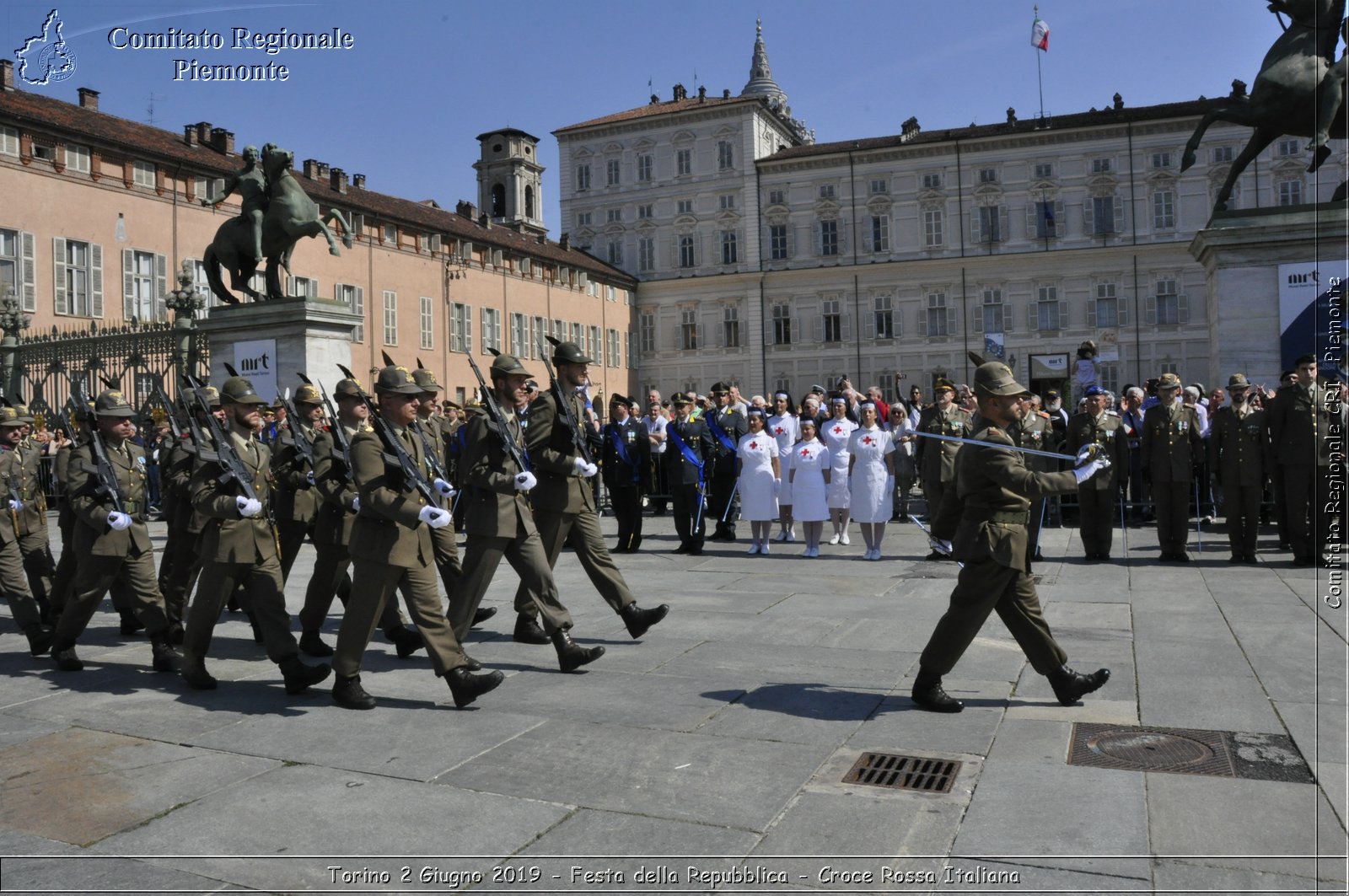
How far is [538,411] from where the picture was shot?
25.1 feet

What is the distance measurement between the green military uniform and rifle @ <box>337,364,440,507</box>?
3549 mm

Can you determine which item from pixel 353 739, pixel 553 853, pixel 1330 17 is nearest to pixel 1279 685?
pixel 553 853

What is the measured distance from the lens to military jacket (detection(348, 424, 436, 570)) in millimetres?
6047

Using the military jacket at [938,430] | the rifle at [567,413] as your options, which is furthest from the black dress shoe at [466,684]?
the military jacket at [938,430]

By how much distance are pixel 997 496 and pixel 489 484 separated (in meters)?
3.11

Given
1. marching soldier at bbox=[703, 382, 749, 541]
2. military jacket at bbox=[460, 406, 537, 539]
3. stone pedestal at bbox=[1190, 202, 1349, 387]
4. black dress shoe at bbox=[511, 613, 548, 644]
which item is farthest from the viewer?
marching soldier at bbox=[703, 382, 749, 541]

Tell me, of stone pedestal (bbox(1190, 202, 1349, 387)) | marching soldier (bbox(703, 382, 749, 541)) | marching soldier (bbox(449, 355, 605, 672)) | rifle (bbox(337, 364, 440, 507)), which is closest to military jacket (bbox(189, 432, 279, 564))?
rifle (bbox(337, 364, 440, 507))

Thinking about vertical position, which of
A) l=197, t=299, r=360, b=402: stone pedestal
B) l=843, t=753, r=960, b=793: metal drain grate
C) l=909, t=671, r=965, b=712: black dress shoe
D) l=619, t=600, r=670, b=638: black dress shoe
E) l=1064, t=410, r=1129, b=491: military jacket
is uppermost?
l=197, t=299, r=360, b=402: stone pedestal

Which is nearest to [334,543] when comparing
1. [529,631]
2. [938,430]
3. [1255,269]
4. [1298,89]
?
[529,631]

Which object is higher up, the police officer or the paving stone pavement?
the police officer

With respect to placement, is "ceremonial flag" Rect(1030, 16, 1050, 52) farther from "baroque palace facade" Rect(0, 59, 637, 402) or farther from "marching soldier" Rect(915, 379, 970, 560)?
"marching soldier" Rect(915, 379, 970, 560)

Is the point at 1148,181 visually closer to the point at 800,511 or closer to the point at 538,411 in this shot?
the point at 800,511

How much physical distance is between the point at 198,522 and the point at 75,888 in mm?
4585

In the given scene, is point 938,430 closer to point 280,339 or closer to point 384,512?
point 384,512
